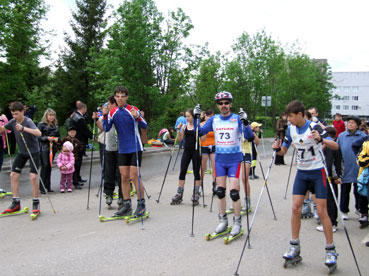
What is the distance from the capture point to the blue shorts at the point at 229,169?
5727 millimetres

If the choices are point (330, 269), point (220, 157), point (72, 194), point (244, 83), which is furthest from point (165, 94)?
point (330, 269)

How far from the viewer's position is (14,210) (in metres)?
7.01

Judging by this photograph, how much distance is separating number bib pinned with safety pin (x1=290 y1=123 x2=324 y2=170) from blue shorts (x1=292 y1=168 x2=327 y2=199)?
0.08 m

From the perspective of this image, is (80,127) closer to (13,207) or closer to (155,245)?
(13,207)

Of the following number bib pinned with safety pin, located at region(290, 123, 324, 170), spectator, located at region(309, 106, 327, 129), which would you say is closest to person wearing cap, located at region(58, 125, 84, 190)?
spectator, located at region(309, 106, 327, 129)

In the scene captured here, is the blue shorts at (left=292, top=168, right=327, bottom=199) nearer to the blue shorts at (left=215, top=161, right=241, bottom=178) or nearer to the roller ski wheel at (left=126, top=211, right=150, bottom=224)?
the blue shorts at (left=215, top=161, right=241, bottom=178)

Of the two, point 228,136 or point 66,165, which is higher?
point 228,136

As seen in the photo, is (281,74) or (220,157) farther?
(281,74)

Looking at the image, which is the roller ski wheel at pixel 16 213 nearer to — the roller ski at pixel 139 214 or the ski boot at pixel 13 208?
the ski boot at pixel 13 208

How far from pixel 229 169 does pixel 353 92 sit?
126468mm

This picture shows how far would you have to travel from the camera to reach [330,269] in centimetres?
433

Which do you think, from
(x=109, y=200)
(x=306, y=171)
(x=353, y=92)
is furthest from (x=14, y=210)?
(x=353, y=92)

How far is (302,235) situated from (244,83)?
89.3ft

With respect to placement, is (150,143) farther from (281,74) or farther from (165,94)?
(281,74)
